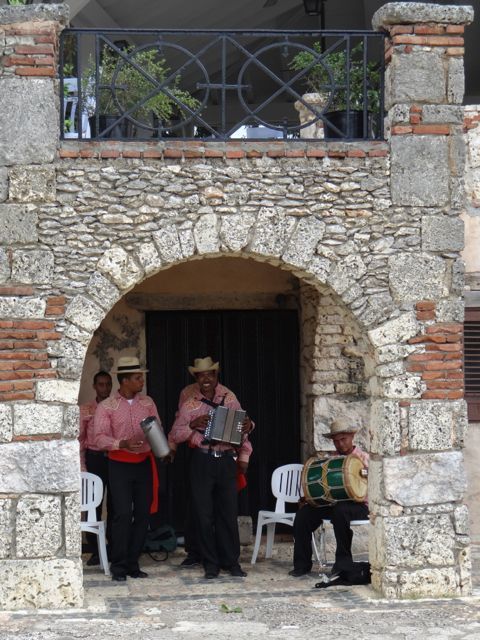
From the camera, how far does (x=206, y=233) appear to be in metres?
7.88

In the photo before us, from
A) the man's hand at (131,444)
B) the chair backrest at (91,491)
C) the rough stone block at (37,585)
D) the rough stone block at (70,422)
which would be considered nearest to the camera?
the rough stone block at (37,585)

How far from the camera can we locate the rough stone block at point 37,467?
7633 millimetres

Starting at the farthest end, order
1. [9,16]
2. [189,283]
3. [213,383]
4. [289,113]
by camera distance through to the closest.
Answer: [289,113]
[189,283]
[213,383]
[9,16]

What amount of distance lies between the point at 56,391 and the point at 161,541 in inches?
97.2

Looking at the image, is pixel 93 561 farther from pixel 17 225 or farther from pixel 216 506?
pixel 17 225

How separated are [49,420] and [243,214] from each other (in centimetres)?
191

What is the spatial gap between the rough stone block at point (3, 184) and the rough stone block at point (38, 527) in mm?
1998

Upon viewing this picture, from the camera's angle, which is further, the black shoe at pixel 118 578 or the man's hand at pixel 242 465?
the man's hand at pixel 242 465

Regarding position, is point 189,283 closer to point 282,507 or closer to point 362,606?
point 282,507

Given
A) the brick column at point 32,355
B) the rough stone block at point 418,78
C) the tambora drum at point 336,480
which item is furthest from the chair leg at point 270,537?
the rough stone block at point 418,78

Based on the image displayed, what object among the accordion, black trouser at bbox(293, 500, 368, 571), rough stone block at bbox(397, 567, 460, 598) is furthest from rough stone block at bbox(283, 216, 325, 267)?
rough stone block at bbox(397, 567, 460, 598)

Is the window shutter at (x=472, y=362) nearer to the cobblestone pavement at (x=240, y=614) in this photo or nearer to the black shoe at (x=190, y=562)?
the cobblestone pavement at (x=240, y=614)

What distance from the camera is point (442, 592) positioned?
799cm

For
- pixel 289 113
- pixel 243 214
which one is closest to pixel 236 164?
pixel 243 214
